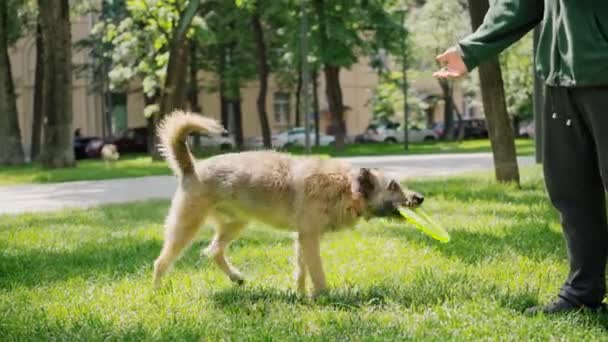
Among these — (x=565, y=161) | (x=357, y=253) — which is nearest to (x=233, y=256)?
(x=357, y=253)

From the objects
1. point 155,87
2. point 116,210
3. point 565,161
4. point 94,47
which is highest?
point 94,47

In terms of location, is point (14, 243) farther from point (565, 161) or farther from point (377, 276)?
point (565, 161)

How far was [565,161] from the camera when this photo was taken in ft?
15.2

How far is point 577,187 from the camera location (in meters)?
4.65

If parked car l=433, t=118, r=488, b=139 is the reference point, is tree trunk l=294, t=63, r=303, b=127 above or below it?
above

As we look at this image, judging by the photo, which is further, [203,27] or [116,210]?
[203,27]

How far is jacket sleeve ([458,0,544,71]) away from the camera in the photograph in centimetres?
472

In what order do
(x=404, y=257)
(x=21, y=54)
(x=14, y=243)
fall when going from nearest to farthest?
(x=404, y=257)
(x=14, y=243)
(x=21, y=54)

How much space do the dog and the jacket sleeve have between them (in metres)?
1.20

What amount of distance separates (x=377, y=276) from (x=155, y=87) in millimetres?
31097

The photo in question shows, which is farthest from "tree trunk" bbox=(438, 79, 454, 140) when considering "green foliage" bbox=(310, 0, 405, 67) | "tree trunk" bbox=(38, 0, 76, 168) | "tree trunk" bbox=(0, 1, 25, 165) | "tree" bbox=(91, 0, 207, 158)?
"tree trunk" bbox=(38, 0, 76, 168)

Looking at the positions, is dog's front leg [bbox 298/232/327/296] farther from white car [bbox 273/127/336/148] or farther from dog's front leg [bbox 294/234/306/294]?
white car [bbox 273/127/336/148]

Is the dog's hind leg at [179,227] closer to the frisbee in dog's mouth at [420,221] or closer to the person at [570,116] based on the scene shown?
the frisbee in dog's mouth at [420,221]

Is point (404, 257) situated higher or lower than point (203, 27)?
lower
